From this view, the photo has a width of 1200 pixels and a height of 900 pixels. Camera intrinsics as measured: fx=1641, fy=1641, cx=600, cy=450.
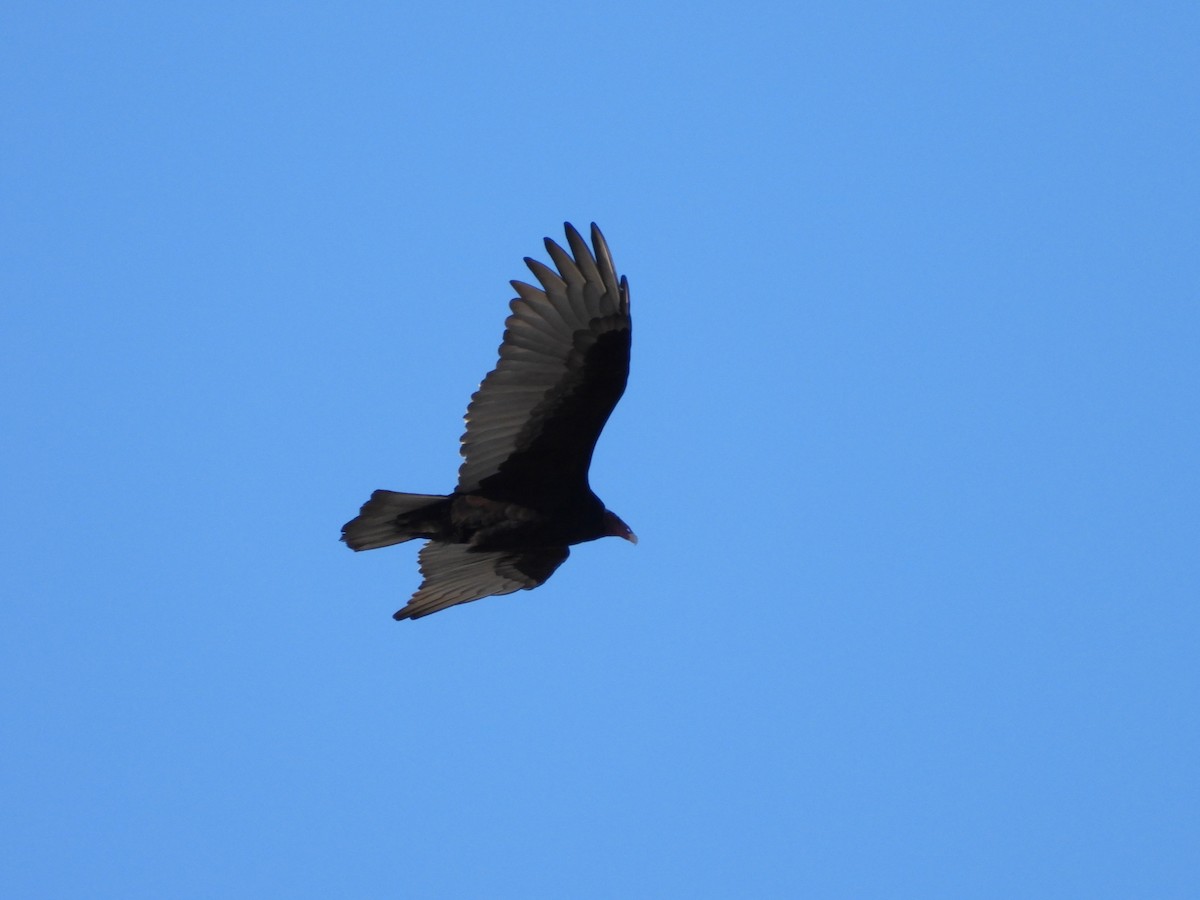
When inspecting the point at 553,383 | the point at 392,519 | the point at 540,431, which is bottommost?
the point at 392,519

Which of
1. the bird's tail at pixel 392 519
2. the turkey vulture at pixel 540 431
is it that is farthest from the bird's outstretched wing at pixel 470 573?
the bird's tail at pixel 392 519

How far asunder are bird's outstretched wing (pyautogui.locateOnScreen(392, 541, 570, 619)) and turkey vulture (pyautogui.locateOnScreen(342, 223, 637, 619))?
7cm

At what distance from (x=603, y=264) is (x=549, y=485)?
54.7 inches

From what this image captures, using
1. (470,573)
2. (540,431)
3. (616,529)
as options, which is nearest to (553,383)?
(540,431)

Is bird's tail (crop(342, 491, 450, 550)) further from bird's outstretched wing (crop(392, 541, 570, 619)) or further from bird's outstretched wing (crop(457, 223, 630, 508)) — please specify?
bird's outstretched wing (crop(392, 541, 570, 619))

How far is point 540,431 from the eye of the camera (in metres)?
9.59

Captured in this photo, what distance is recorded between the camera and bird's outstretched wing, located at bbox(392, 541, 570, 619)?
1018 centimetres

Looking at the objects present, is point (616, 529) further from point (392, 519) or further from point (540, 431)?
point (392, 519)

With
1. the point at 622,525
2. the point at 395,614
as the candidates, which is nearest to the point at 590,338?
the point at 622,525

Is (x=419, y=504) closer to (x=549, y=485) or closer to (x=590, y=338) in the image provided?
(x=549, y=485)

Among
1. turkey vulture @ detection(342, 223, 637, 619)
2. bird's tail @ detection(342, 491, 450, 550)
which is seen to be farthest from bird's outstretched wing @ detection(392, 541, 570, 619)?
bird's tail @ detection(342, 491, 450, 550)

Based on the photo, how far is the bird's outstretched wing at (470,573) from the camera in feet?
33.4

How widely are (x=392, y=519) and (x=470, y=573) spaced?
36.5 inches

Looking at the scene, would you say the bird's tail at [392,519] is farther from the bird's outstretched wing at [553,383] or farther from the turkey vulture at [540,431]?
the bird's outstretched wing at [553,383]
